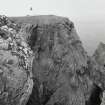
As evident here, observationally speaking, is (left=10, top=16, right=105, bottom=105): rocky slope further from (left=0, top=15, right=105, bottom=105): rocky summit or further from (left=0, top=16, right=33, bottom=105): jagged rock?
(left=0, top=16, right=33, bottom=105): jagged rock

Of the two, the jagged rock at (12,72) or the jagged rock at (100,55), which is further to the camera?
the jagged rock at (100,55)

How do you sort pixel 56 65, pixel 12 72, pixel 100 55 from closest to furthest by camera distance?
pixel 12 72 < pixel 56 65 < pixel 100 55

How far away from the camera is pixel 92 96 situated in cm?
787

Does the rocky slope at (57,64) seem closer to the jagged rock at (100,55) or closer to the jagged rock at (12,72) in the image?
the jagged rock at (12,72)

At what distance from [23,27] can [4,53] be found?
2.17 m

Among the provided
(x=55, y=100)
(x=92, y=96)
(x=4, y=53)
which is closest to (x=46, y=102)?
(x=55, y=100)

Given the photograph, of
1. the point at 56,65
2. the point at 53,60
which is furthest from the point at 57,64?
the point at 53,60

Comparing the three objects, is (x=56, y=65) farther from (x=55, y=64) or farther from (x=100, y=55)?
(x=100, y=55)

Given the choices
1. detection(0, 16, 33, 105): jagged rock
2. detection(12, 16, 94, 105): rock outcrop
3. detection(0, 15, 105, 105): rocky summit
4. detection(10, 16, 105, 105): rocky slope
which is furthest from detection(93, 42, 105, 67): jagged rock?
detection(0, 16, 33, 105): jagged rock

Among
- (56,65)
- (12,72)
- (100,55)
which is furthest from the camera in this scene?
(100,55)

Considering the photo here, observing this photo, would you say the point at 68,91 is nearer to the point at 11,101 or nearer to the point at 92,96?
the point at 92,96

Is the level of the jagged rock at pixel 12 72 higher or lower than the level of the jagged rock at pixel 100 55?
higher

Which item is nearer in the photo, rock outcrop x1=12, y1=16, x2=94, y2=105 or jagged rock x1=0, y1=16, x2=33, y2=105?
jagged rock x1=0, y1=16, x2=33, y2=105

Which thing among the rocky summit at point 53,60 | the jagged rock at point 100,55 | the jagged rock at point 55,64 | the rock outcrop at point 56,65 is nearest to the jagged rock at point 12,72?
the rocky summit at point 53,60
